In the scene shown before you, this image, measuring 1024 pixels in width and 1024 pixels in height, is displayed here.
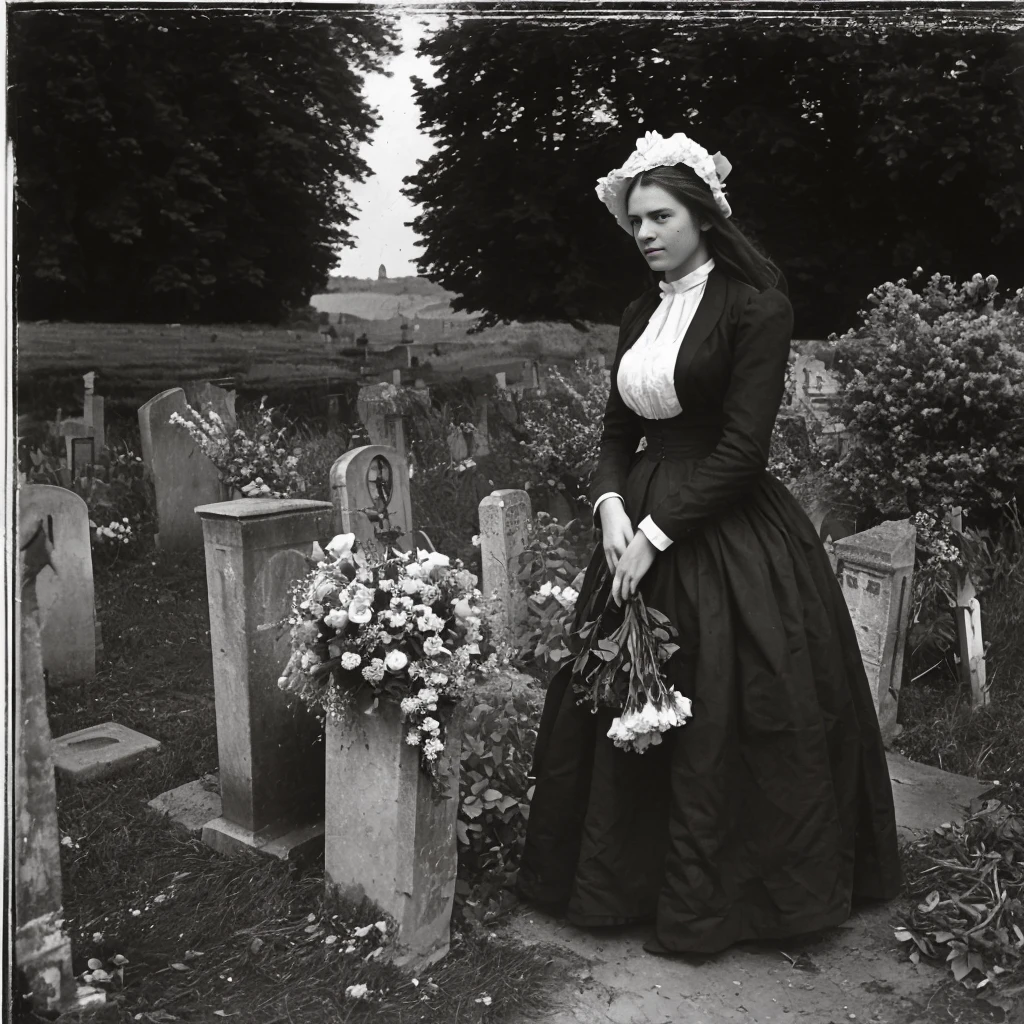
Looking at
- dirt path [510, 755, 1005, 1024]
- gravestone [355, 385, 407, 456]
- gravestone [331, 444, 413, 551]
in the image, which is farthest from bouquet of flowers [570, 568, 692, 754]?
gravestone [355, 385, 407, 456]

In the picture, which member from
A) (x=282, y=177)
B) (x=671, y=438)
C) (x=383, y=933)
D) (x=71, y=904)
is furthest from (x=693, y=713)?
(x=282, y=177)

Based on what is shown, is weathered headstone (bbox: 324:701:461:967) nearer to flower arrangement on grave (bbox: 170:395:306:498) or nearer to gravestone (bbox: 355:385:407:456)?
flower arrangement on grave (bbox: 170:395:306:498)

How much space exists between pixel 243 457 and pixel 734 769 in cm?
468

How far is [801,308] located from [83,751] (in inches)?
238

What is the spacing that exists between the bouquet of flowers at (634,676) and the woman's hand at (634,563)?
0.05m

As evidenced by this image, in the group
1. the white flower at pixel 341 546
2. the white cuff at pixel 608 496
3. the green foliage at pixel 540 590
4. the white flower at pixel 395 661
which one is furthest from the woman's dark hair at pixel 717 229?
the green foliage at pixel 540 590

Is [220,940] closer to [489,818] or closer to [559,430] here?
[489,818]

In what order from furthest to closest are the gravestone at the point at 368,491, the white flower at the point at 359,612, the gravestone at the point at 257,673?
1. the gravestone at the point at 368,491
2. the gravestone at the point at 257,673
3. the white flower at the point at 359,612

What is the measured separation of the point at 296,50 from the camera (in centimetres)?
600

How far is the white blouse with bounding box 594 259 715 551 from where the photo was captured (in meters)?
2.74

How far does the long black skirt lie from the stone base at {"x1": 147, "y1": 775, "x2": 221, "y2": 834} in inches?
55.1

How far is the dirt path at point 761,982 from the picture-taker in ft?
8.52

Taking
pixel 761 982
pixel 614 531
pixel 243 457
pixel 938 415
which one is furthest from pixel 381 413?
pixel 761 982

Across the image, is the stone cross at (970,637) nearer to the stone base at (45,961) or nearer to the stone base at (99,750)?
the stone base at (99,750)
